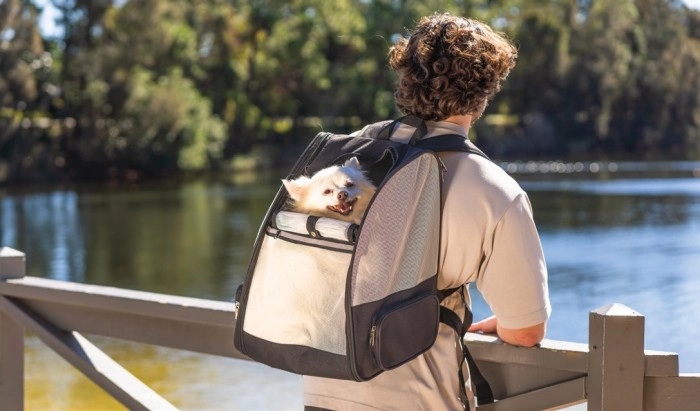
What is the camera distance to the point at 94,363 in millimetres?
2703

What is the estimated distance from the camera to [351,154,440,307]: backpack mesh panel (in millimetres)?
1702

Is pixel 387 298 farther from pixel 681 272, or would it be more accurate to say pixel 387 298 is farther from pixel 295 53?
pixel 295 53

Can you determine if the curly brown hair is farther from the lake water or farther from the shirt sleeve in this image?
the lake water

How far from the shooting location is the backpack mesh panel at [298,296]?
177 cm

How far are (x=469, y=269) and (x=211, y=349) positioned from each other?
88 centimetres

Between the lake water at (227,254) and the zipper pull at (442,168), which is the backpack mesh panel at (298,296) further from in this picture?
the lake water at (227,254)

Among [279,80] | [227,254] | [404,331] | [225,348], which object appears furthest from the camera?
[279,80]

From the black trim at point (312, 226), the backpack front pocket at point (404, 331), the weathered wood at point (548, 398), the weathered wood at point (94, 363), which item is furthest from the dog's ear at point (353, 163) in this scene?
the weathered wood at point (94, 363)

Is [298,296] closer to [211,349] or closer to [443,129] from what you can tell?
[443,129]

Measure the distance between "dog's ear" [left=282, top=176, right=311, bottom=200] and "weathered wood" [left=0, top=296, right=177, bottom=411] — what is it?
90cm

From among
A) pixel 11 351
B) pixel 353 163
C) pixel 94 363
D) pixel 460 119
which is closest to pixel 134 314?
pixel 94 363

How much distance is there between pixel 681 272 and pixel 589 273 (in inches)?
49.0

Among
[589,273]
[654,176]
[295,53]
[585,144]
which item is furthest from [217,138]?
[589,273]

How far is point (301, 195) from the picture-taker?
1.83 meters
